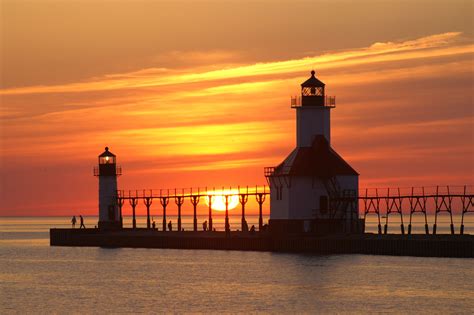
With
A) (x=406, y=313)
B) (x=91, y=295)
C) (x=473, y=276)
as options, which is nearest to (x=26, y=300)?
(x=91, y=295)

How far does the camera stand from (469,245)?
75562mm

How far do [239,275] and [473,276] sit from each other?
47.7 ft

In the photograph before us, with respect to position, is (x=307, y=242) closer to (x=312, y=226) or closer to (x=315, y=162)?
(x=312, y=226)

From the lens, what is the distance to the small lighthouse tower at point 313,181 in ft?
285

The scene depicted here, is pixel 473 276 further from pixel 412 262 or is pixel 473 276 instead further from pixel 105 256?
pixel 105 256

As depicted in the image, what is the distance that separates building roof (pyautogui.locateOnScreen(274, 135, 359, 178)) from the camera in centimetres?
8738

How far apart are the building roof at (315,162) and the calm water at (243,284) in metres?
7.02

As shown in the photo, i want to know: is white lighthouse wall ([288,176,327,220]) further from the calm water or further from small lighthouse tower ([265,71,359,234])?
the calm water

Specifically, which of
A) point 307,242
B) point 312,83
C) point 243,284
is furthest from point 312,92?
point 243,284

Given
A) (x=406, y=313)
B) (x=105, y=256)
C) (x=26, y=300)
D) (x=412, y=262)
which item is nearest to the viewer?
(x=406, y=313)

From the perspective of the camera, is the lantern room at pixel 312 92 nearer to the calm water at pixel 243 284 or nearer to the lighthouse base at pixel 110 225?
the calm water at pixel 243 284

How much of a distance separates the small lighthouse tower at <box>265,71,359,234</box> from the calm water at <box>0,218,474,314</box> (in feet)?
14.0

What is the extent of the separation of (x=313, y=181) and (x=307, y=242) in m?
5.57

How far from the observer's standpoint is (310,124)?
89.2 meters
